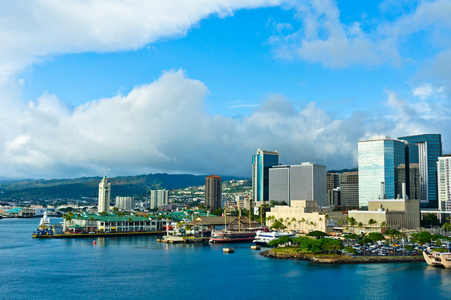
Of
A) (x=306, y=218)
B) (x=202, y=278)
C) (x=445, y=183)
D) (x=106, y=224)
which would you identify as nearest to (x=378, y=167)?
(x=445, y=183)

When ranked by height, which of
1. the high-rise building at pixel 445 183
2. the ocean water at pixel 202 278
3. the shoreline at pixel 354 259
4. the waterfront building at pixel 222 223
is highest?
the high-rise building at pixel 445 183

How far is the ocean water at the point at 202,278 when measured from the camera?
56750 mm

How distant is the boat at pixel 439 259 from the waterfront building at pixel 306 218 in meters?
56.1

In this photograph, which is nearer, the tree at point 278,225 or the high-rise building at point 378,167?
the tree at point 278,225

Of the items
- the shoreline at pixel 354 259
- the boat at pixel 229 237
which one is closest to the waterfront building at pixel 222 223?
the boat at pixel 229 237

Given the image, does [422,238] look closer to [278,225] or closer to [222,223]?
[278,225]

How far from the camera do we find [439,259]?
74250mm

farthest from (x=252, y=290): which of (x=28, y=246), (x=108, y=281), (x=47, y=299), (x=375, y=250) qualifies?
(x=28, y=246)

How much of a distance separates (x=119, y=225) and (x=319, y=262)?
290 ft

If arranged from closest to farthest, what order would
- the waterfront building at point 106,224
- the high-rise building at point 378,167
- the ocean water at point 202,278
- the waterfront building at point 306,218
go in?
1. the ocean water at point 202,278
2. the waterfront building at point 306,218
3. the waterfront building at point 106,224
4. the high-rise building at point 378,167

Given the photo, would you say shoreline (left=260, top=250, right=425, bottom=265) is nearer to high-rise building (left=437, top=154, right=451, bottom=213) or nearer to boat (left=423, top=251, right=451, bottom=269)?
boat (left=423, top=251, right=451, bottom=269)

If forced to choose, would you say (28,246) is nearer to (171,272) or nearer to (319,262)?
(171,272)

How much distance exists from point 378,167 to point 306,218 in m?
70.9

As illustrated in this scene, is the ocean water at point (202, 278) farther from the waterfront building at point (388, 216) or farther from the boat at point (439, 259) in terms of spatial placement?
the waterfront building at point (388, 216)
